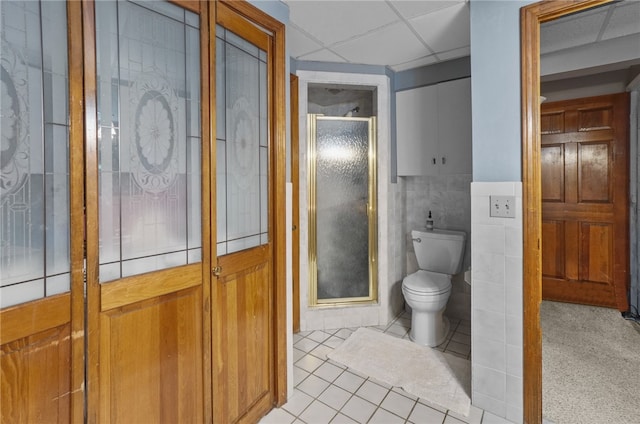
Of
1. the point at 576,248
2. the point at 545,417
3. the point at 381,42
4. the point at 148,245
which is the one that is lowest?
the point at 545,417

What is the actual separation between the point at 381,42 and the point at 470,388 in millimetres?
2398

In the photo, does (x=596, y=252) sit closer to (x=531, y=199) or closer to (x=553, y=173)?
(x=553, y=173)

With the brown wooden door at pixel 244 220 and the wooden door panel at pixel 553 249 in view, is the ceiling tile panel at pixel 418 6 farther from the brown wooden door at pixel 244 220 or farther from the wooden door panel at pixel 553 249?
the wooden door panel at pixel 553 249

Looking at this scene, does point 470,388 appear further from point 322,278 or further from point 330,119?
point 330,119

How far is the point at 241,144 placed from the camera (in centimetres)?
158

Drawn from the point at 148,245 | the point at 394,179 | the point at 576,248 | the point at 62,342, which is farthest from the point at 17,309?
the point at 576,248

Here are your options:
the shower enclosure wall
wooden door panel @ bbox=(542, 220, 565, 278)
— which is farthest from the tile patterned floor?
wooden door panel @ bbox=(542, 220, 565, 278)

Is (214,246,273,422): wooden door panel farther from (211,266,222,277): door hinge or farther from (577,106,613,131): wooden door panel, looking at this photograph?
(577,106,613,131): wooden door panel

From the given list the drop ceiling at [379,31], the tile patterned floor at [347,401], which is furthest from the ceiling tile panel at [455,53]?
the tile patterned floor at [347,401]

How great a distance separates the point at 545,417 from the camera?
1700 millimetres

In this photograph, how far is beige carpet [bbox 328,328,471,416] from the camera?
1881 millimetres

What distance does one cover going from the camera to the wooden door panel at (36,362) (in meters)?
0.86

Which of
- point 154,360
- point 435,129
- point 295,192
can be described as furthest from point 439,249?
point 154,360

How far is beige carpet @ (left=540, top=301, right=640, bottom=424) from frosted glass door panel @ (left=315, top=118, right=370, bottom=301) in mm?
1471
